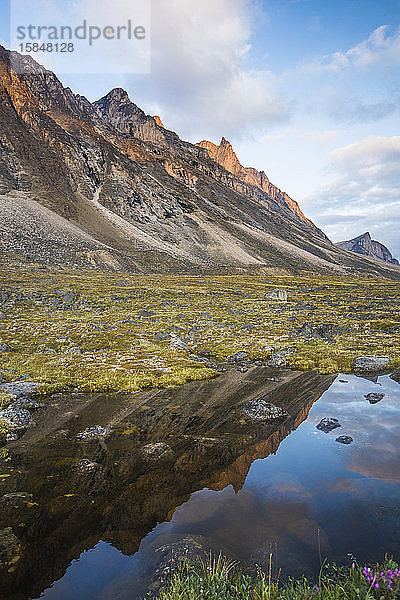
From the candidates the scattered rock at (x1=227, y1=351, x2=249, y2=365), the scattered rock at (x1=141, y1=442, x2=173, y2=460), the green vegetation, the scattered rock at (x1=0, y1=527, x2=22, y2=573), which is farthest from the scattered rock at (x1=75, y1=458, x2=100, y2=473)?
the scattered rock at (x1=227, y1=351, x2=249, y2=365)

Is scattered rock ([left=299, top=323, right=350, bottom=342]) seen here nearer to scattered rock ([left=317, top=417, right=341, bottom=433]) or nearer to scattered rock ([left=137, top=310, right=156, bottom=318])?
scattered rock ([left=317, top=417, right=341, bottom=433])

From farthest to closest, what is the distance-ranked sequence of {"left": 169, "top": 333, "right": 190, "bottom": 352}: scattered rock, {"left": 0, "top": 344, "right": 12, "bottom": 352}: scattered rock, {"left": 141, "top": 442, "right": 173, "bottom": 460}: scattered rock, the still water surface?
{"left": 169, "top": 333, "right": 190, "bottom": 352}: scattered rock
{"left": 0, "top": 344, "right": 12, "bottom": 352}: scattered rock
{"left": 141, "top": 442, "right": 173, "bottom": 460}: scattered rock
the still water surface

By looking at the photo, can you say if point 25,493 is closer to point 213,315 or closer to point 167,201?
point 213,315

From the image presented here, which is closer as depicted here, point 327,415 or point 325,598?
point 325,598

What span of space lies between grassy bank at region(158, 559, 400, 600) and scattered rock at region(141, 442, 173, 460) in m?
5.08

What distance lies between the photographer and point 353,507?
8.94 meters

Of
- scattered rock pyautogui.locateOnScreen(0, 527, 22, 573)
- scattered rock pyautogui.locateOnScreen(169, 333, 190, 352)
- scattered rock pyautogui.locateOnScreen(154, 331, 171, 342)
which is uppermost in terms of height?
scattered rock pyautogui.locateOnScreen(154, 331, 171, 342)

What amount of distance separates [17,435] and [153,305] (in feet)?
125

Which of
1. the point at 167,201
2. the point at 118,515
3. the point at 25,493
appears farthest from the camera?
the point at 167,201

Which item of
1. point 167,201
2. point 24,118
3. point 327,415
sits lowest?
point 327,415

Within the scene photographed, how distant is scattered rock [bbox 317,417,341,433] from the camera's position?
14445mm

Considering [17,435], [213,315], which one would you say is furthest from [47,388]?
[213,315]

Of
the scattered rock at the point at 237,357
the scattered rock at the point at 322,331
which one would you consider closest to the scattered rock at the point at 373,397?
the scattered rock at the point at 237,357

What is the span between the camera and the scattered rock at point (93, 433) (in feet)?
42.8
